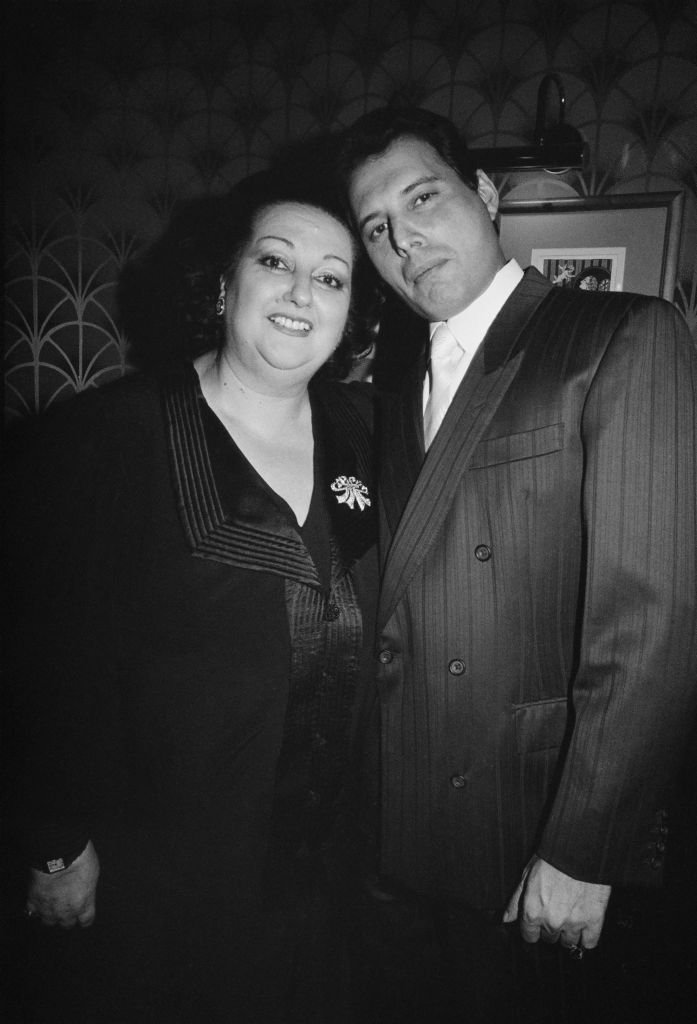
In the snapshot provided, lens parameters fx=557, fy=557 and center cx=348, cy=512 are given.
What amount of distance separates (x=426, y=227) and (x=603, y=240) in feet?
3.36

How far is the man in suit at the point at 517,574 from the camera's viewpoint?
0.97m

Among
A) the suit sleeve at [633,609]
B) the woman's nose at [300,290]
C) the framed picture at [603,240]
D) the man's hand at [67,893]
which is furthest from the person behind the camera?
the framed picture at [603,240]

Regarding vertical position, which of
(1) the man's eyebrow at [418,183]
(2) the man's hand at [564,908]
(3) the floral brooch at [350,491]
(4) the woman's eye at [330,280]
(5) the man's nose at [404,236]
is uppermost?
Answer: (1) the man's eyebrow at [418,183]

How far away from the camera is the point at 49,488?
123 centimetres

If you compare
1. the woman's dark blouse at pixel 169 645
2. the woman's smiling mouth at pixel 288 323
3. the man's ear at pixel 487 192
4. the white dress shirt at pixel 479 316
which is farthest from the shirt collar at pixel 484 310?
the woman's dark blouse at pixel 169 645

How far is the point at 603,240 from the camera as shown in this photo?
200cm

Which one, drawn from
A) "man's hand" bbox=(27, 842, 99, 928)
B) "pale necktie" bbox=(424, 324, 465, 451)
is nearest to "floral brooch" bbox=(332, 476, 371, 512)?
"pale necktie" bbox=(424, 324, 465, 451)

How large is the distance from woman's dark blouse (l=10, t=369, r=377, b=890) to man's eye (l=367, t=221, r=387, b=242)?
2.18 ft

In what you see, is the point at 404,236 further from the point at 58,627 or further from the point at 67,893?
the point at 67,893

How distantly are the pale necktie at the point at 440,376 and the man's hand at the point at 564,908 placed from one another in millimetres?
906

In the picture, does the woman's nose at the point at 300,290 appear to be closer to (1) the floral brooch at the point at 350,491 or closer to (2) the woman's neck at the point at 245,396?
(2) the woman's neck at the point at 245,396

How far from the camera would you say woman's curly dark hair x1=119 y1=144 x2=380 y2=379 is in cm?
153

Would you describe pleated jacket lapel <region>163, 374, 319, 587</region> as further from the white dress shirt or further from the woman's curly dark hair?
the white dress shirt

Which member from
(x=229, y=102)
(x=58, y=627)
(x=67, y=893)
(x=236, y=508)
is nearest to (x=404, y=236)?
(x=236, y=508)
